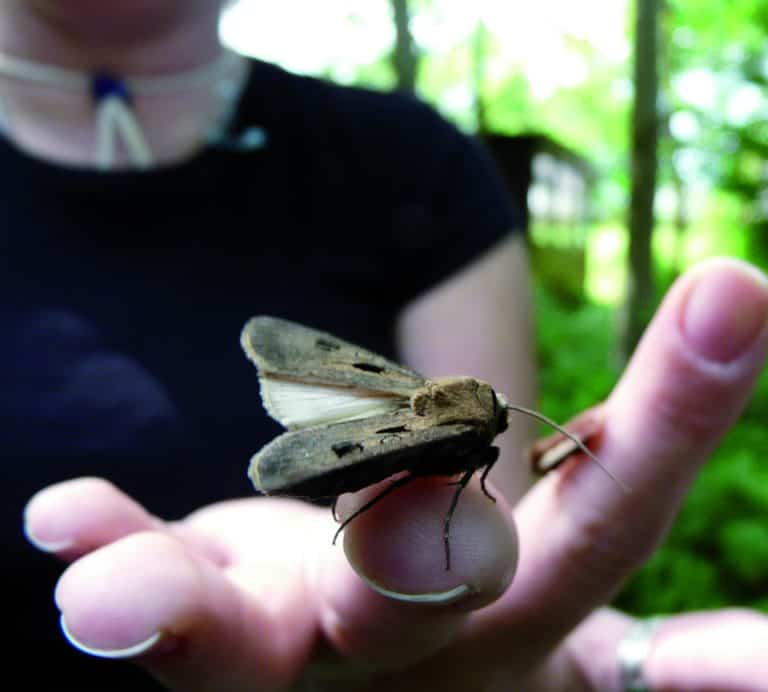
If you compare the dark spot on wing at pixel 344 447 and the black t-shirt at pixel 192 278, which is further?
the black t-shirt at pixel 192 278

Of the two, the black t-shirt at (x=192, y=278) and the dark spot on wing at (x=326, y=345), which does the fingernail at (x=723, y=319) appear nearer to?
the dark spot on wing at (x=326, y=345)

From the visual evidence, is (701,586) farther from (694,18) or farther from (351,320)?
(694,18)

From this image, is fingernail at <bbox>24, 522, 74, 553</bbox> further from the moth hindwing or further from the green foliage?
the green foliage

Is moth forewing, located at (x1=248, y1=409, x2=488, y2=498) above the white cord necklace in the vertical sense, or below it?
below

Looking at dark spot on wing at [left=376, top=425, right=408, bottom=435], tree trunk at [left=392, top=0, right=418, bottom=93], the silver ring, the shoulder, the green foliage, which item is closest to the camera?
dark spot on wing at [left=376, top=425, right=408, bottom=435]

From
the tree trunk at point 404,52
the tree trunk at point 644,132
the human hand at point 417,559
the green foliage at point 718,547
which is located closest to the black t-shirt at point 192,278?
the human hand at point 417,559

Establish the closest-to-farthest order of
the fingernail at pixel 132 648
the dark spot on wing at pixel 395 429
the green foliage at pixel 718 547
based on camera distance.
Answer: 1. the fingernail at pixel 132 648
2. the dark spot on wing at pixel 395 429
3. the green foliage at pixel 718 547

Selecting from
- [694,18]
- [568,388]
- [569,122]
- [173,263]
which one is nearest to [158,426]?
[173,263]

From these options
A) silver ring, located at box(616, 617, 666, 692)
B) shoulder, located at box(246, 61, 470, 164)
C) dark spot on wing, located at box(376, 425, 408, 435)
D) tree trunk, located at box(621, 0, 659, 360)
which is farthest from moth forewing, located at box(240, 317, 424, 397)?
tree trunk, located at box(621, 0, 659, 360)
